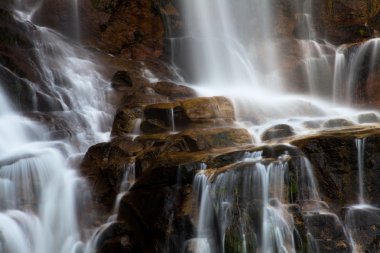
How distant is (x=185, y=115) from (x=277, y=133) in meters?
2.73

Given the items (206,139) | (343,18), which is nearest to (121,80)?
(206,139)

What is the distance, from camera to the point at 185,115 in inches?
536

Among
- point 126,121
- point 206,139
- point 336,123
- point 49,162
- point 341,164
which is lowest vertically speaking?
point 341,164

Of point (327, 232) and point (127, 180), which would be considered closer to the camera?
point (327, 232)

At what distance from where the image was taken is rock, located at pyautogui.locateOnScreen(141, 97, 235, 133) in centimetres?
1363

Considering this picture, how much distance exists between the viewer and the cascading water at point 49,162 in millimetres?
10641

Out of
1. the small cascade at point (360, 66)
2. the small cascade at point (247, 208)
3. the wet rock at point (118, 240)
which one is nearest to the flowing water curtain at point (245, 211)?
the small cascade at point (247, 208)

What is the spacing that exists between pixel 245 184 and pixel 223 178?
481 mm

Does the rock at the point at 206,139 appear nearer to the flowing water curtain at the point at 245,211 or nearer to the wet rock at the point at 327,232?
the flowing water curtain at the point at 245,211

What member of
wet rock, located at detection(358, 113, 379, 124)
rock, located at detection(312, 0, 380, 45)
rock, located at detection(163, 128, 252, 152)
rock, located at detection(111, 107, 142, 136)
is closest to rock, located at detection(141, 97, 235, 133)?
rock, located at detection(111, 107, 142, 136)

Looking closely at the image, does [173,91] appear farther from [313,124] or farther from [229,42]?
[229,42]

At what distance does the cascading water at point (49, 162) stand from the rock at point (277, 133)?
16.7 feet

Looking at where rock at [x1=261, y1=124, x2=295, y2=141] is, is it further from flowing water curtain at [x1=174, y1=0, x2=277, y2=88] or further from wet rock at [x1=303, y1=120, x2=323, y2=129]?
flowing water curtain at [x1=174, y1=0, x2=277, y2=88]

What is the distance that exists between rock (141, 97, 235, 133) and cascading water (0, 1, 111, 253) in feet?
7.02
